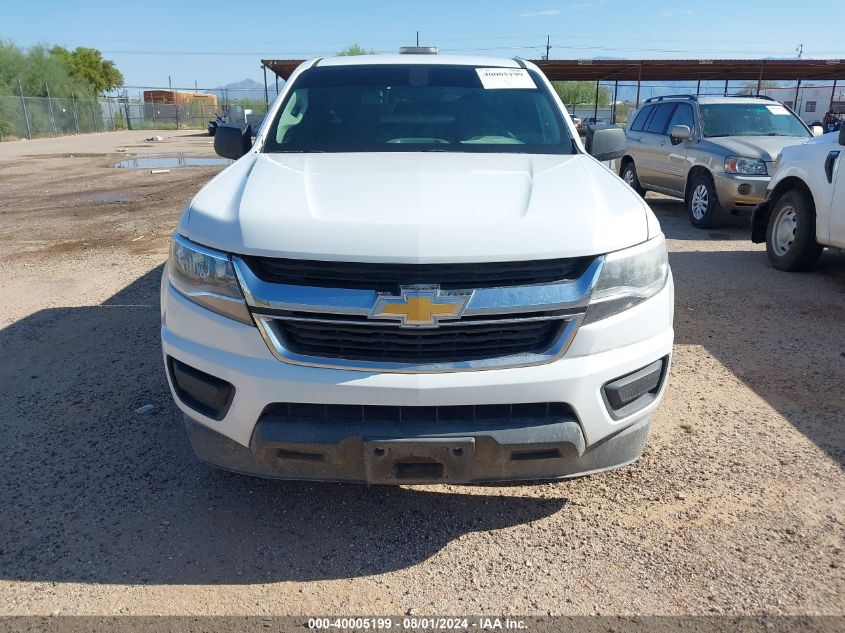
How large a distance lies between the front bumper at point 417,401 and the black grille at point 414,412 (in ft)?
0.09

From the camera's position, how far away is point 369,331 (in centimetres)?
236

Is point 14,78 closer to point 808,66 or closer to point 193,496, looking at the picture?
point 808,66

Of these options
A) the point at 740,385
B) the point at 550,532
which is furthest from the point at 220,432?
the point at 740,385

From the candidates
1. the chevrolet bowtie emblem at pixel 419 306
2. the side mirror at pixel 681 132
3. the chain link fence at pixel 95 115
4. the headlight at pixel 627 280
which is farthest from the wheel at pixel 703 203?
the chain link fence at pixel 95 115

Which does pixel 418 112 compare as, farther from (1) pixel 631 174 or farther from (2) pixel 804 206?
(1) pixel 631 174

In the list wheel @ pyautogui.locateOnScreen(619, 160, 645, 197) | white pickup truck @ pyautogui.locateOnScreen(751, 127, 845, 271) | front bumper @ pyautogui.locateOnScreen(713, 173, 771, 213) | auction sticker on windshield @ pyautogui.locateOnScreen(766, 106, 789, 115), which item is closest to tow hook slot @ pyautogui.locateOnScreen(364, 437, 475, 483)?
white pickup truck @ pyautogui.locateOnScreen(751, 127, 845, 271)

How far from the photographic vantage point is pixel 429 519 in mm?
2930

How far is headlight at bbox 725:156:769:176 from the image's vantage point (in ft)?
28.5

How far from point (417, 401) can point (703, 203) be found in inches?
327

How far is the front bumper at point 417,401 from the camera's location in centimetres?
233

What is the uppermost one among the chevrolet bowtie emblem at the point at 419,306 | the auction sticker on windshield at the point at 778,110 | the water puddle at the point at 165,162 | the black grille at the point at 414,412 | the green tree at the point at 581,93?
the green tree at the point at 581,93

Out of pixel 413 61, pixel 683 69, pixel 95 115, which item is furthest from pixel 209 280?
pixel 95 115

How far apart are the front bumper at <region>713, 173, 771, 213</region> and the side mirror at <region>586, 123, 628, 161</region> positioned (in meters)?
5.35

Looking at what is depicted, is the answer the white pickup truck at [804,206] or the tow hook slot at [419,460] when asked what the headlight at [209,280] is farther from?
the white pickup truck at [804,206]
